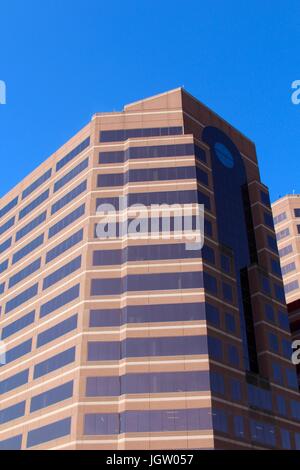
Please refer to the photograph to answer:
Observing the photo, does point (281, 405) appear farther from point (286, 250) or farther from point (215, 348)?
point (286, 250)

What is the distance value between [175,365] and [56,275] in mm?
22241

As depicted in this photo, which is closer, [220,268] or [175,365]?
[175,365]

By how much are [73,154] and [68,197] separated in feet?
24.2

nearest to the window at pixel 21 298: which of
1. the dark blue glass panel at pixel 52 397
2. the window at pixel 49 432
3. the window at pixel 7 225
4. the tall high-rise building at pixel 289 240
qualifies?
the window at pixel 7 225

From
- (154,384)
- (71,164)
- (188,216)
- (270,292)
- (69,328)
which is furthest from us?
(71,164)

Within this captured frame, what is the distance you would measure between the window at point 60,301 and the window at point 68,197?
1469 centimetres

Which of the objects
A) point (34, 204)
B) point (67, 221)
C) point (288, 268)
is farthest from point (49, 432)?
point (288, 268)

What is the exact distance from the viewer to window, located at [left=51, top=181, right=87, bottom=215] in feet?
256

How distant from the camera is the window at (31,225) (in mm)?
84438

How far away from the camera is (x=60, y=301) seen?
7150 cm

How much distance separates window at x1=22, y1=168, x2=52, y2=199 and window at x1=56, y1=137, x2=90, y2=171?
273 centimetres

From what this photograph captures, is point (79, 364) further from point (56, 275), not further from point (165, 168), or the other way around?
point (165, 168)

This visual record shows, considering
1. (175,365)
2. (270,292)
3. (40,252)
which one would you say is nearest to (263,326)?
(270,292)

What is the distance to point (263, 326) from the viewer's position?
2857 inches
